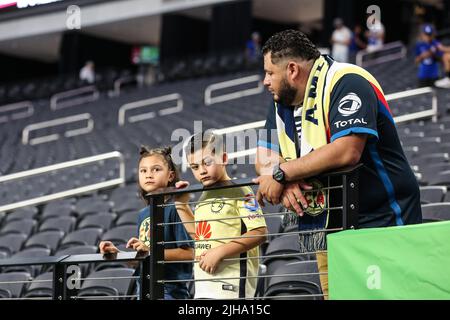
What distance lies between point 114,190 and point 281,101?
18.5ft

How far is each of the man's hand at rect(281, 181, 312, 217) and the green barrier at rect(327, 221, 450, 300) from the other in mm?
240

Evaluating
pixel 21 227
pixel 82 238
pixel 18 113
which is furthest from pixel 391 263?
pixel 18 113

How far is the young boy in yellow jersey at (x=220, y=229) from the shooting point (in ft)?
12.7

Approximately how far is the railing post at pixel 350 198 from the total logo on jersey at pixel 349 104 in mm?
228

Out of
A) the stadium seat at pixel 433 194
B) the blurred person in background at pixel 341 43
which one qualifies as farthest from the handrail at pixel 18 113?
the stadium seat at pixel 433 194

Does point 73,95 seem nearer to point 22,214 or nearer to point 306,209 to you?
point 22,214

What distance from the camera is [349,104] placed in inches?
130

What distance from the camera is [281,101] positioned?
355 cm

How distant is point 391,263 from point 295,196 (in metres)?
0.56

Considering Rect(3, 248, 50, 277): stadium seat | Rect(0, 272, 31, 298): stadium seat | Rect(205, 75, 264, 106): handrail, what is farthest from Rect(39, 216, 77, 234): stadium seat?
Rect(205, 75, 264, 106): handrail

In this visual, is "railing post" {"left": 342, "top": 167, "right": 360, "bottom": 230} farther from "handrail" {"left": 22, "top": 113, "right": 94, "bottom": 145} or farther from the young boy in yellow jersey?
"handrail" {"left": 22, "top": 113, "right": 94, "bottom": 145}
